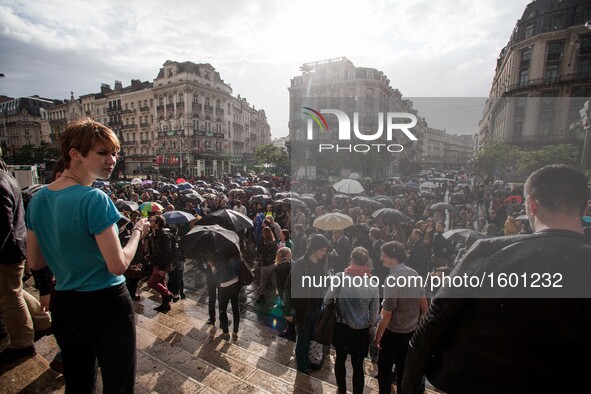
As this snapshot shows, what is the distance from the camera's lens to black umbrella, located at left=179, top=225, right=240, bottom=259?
4949 millimetres

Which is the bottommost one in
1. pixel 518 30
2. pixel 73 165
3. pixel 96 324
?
pixel 96 324

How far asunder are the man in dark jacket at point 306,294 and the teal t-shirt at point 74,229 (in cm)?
282

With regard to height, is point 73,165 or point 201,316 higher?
point 73,165

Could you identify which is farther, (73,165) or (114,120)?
(114,120)

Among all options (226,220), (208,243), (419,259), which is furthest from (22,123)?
(419,259)

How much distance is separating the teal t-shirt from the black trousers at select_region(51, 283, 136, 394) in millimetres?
80

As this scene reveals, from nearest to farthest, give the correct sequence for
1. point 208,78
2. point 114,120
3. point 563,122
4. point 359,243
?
point 359,243
point 563,122
point 208,78
point 114,120

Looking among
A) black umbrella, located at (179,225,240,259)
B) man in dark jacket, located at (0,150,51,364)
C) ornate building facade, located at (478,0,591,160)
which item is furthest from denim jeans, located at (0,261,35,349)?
ornate building facade, located at (478,0,591,160)

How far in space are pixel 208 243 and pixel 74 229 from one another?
3.52 metres

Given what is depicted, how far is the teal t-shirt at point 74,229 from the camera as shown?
158cm

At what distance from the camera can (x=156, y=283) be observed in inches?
219

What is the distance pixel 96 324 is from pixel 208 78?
183 ft

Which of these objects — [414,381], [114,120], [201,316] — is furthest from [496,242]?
[114,120]

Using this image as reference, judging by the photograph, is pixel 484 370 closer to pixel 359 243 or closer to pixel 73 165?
pixel 73 165
